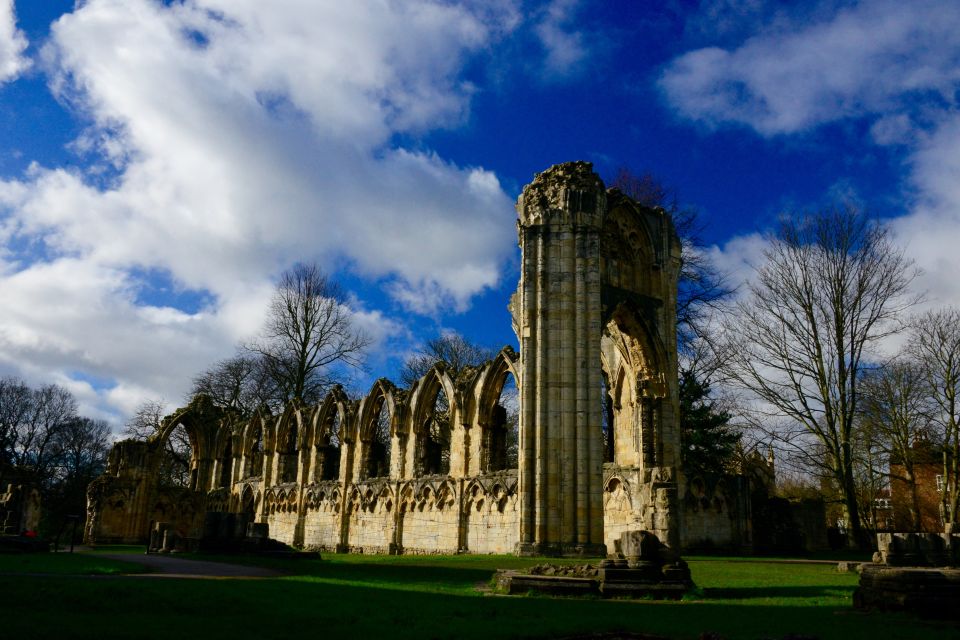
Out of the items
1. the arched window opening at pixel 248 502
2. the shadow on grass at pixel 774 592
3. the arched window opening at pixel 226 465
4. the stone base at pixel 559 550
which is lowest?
the shadow on grass at pixel 774 592

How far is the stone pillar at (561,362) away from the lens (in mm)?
14711

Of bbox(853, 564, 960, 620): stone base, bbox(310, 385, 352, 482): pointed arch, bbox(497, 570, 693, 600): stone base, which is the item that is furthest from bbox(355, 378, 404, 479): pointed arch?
bbox(853, 564, 960, 620): stone base

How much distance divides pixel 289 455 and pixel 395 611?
2418 centimetres

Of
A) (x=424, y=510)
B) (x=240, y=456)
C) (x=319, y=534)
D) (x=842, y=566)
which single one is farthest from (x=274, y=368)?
(x=842, y=566)

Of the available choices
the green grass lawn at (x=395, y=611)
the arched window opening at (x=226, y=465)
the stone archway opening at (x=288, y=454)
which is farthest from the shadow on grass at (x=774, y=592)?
the arched window opening at (x=226, y=465)

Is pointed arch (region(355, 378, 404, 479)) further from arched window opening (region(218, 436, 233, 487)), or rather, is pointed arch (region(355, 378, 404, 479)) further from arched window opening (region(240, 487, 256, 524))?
arched window opening (region(218, 436, 233, 487))

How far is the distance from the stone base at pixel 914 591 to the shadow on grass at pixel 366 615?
0.89 feet

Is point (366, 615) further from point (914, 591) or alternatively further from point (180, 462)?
point (180, 462)

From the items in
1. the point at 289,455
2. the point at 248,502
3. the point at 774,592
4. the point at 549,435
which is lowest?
the point at 774,592

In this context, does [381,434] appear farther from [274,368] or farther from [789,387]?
[789,387]

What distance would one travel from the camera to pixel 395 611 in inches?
256

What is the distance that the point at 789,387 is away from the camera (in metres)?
22.2

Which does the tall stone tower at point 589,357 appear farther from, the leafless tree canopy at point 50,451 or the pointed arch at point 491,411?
the leafless tree canopy at point 50,451

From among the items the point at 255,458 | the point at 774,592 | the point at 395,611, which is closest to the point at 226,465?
the point at 255,458
